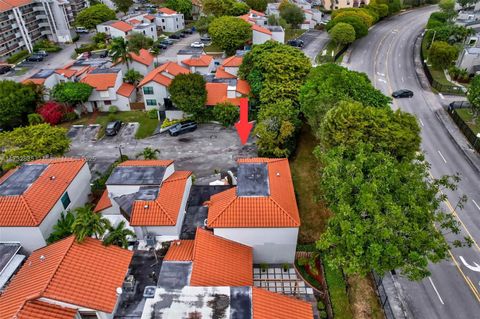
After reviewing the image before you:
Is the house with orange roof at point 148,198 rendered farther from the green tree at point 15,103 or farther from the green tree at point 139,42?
the green tree at point 139,42

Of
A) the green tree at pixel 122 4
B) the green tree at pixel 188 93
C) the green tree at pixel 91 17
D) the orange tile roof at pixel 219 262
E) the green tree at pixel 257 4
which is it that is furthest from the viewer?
the green tree at pixel 122 4

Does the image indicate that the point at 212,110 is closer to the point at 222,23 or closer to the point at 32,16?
the point at 222,23

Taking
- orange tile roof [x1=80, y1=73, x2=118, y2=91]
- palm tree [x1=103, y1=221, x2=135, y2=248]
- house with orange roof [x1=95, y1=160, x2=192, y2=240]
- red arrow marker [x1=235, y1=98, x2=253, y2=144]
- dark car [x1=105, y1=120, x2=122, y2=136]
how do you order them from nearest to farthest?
palm tree [x1=103, y1=221, x2=135, y2=248], house with orange roof [x1=95, y1=160, x2=192, y2=240], red arrow marker [x1=235, y1=98, x2=253, y2=144], dark car [x1=105, y1=120, x2=122, y2=136], orange tile roof [x1=80, y1=73, x2=118, y2=91]

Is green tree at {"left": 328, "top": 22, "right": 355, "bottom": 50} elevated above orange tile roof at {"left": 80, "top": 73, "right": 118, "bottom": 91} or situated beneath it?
elevated above

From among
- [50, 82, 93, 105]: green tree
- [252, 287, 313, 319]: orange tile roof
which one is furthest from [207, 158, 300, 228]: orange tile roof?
[50, 82, 93, 105]: green tree

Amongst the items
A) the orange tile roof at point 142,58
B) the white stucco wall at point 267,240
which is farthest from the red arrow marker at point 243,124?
the orange tile roof at point 142,58

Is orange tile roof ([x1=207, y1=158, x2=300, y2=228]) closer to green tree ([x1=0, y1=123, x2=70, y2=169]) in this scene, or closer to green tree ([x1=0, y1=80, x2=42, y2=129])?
green tree ([x1=0, y1=123, x2=70, y2=169])

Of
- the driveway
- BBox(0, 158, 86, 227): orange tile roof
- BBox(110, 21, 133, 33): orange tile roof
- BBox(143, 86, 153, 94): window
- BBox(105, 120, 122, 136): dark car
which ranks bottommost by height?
the driveway
